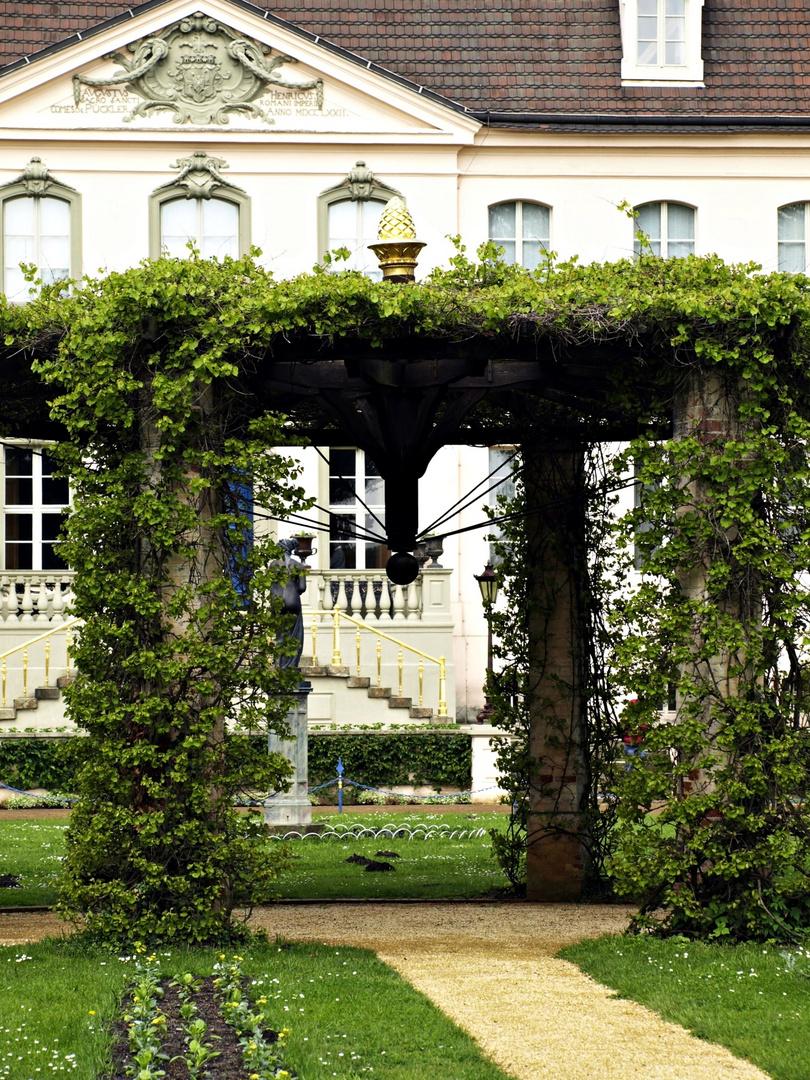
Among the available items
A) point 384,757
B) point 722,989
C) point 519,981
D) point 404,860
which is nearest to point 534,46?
point 384,757

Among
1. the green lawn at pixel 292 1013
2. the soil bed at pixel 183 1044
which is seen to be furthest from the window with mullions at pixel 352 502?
the soil bed at pixel 183 1044

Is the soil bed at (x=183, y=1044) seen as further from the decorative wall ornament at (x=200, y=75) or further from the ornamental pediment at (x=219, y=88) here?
the decorative wall ornament at (x=200, y=75)

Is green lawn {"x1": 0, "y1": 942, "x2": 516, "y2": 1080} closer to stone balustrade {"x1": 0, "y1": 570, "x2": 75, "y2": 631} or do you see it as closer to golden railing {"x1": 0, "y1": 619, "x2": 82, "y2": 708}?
golden railing {"x1": 0, "y1": 619, "x2": 82, "y2": 708}

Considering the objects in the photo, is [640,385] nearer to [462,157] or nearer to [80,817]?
[80,817]

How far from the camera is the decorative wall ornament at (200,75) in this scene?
81.5 ft

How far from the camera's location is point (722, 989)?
7.50 m

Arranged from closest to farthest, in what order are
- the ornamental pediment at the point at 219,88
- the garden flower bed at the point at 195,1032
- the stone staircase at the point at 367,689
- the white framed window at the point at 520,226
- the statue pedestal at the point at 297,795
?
the garden flower bed at the point at 195,1032
the statue pedestal at the point at 297,795
the stone staircase at the point at 367,689
the ornamental pediment at the point at 219,88
the white framed window at the point at 520,226

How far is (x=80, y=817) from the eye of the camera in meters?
8.75

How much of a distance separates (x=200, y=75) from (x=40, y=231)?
145 inches

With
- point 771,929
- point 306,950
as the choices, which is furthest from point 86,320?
point 771,929

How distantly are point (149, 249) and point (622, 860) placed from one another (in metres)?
18.8

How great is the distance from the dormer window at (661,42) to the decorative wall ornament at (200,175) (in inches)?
275

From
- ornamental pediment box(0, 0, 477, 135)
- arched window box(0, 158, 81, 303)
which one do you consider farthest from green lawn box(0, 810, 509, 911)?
ornamental pediment box(0, 0, 477, 135)

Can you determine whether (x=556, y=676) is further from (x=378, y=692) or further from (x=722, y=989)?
(x=378, y=692)
